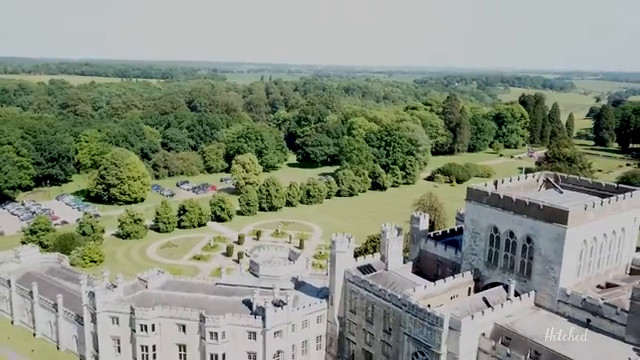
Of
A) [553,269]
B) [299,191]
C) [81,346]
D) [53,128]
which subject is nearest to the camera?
[553,269]

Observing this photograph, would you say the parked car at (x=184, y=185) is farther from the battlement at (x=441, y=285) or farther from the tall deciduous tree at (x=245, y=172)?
the battlement at (x=441, y=285)

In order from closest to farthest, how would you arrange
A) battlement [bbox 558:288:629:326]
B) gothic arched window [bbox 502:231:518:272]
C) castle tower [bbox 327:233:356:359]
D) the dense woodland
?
battlement [bbox 558:288:629:326]
gothic arched window [bbox 502:231:518:272]
castle tower [bbox 327:233:356:359]
the dense woodland

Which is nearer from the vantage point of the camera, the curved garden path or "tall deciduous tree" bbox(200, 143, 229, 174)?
the curved garden path

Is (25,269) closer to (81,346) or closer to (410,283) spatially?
(81,346)

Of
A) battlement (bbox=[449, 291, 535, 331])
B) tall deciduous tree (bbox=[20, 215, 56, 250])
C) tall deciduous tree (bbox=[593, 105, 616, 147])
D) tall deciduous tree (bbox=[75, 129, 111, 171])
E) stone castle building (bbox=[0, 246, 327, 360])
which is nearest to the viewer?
battlement (bbox=[449, 291, 535, 331])

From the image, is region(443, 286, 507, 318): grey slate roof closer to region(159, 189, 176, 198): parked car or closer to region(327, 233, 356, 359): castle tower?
region(327, 233, 356, 359): castle tower

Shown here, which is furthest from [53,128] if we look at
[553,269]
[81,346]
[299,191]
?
[553,269]

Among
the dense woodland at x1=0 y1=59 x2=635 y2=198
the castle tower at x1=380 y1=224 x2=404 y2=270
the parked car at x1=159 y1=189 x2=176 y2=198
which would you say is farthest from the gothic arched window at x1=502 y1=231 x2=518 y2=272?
the parked car at x1=159 y1=189 x2=176 y2=198
